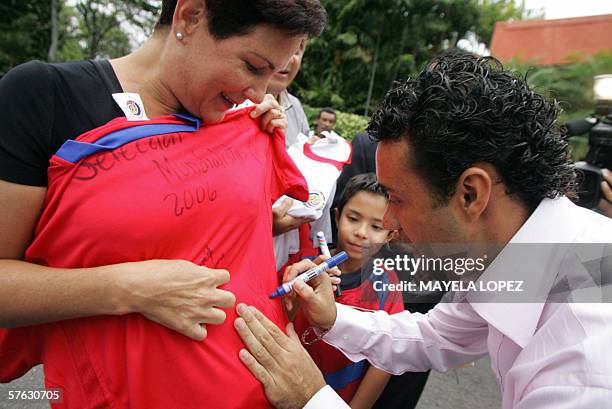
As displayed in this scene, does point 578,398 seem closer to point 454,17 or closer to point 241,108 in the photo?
point 241,108

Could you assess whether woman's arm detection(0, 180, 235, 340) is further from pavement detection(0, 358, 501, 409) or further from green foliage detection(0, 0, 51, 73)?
green foliage detection(0, 0, 51, 73)

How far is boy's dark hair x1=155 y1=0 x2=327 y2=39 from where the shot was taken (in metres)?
1.05

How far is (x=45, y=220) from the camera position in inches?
35.3

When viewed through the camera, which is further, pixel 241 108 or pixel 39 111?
pixel 241 108

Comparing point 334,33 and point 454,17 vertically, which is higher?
point 454,17

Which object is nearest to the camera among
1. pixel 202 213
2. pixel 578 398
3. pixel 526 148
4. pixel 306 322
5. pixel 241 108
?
Answer: pixel 578 398

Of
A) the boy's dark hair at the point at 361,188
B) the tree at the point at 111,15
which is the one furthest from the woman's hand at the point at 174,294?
the tree at the point at 111,15

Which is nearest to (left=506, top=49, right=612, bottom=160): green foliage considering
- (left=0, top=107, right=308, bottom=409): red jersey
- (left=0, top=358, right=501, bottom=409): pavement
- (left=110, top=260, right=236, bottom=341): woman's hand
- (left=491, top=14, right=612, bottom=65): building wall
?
(left=491, top=14, right=612, bottom=65): building wall

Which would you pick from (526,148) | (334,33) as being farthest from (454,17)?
(526,148)

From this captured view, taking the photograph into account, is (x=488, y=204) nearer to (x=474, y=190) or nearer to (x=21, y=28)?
(x=474, y=190)

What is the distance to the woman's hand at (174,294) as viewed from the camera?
2.99 feet

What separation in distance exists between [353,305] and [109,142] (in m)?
1.30

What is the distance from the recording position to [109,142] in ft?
3.01

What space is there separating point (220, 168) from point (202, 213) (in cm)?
14
